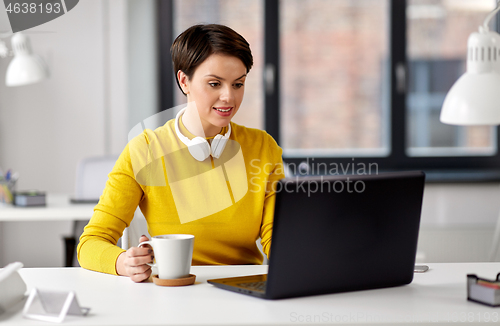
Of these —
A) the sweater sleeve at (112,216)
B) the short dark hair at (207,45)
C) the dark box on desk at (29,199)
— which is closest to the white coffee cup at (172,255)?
the sweater sleeve at (112,216)

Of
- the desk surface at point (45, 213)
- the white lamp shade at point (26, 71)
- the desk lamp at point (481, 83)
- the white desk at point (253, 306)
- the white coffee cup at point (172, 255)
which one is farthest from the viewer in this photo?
the white lamp shade at point (26, 71)

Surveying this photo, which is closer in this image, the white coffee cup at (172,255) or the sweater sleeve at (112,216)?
the white coffee cup at (172,255)

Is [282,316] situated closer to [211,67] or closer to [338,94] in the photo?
[211,67]

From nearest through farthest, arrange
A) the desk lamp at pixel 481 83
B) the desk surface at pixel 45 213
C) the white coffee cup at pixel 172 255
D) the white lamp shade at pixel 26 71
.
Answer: the white coffee cup at pixel 172 255 < the desk lamp at pixel 481 83 < the desk surface at pixel 45 213 < the white lamp shade at pixel 26 71

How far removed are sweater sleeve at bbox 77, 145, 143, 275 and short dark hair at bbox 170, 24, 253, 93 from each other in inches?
11.5

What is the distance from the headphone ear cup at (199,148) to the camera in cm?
143

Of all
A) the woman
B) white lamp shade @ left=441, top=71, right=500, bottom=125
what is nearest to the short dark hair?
the woman

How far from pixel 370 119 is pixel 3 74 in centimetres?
237

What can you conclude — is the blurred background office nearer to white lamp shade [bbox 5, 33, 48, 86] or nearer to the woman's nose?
white lamp shade [bbox 5, 33, 48, 86]

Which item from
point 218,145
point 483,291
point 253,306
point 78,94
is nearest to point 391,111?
point 78,94

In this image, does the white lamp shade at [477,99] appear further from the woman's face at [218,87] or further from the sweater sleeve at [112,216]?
the sweater sleeve at [112,216]

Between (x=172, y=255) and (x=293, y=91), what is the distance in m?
2.64

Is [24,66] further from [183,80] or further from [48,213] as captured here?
[183,80]

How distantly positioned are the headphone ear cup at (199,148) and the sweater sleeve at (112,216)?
0.17m
